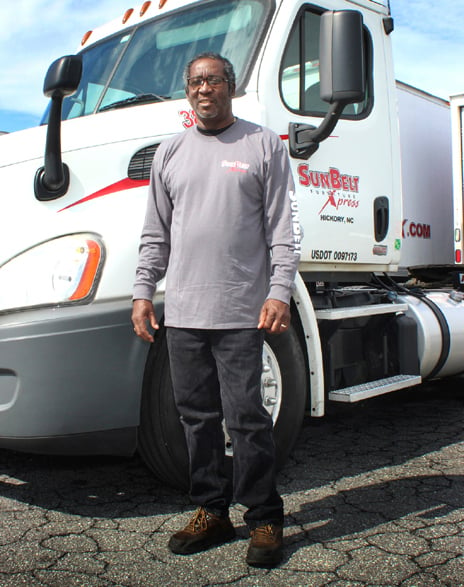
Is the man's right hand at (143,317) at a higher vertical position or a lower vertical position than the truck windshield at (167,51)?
lower

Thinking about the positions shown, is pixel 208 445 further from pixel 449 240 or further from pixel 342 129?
pixel 449 240

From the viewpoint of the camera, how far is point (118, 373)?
3355 millimetres

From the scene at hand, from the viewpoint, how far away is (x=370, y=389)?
453cm

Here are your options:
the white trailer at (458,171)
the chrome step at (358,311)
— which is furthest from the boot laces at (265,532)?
the white trailer at (458,171)

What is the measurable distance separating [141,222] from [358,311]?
62.3 inches

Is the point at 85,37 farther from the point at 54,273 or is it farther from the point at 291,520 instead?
the point at 291,520

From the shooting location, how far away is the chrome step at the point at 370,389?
4319mm

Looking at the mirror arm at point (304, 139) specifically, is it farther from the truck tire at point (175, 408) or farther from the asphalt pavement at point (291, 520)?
Answer: the asphalt pavement at point (291, 520)

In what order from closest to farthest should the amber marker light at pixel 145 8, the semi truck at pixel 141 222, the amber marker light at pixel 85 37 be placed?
1. the semi truck at pixel 141 222
2. the amber marker light at pixel 145 8
3. the amber marker light at pixel 85 37

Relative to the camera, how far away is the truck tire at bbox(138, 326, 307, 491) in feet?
11.7

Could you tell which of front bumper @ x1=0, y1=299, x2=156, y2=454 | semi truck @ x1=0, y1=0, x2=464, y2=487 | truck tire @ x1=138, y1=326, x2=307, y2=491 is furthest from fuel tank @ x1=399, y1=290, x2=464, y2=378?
front bumper @ x1=0, y1=299, x2=156, y2=454

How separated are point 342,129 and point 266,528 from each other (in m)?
2.43

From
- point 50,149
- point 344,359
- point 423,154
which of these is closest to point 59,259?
point 50,149

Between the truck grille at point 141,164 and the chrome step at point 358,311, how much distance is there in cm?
127
